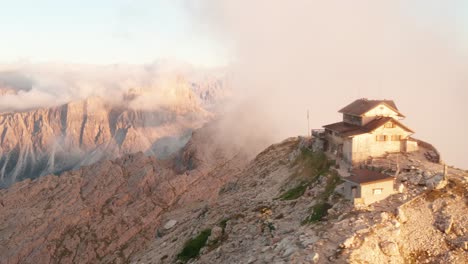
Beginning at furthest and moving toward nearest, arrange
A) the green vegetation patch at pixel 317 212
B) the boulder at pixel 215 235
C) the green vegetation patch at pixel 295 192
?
the green vegetation patch at pixel 295 192
the boulder at pixel 215 235
the green vegetation patch at pixel 317 212

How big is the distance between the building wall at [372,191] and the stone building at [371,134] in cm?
1240

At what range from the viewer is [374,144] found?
56.7m

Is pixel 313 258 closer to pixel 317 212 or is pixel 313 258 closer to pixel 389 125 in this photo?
A: pixel 317 212

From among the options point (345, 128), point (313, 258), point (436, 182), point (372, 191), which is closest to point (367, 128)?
point (345, 128)

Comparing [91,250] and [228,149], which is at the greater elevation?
[228,149]

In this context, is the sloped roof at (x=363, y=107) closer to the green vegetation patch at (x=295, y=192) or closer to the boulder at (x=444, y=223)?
the green vegetation patch at (x=295, y=192)

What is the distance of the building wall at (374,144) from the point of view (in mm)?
55531

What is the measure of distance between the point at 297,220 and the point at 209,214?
1082 inches

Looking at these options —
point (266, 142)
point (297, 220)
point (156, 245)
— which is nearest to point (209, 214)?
point (156, 245)

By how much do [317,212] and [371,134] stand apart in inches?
731

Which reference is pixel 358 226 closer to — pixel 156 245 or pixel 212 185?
pixel 156 245

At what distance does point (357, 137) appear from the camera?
55531 mm

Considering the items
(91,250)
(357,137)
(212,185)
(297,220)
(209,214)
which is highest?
(357,137)

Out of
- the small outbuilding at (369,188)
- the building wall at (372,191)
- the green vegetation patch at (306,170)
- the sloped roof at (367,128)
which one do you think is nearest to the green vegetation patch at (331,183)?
the green vegetation patch at (306,170)
